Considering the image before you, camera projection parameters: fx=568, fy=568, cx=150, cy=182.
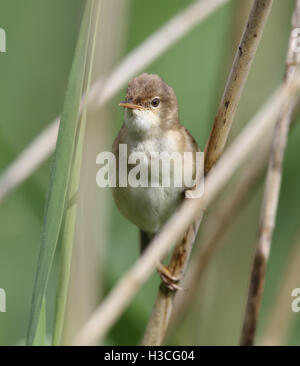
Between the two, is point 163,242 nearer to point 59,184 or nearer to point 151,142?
point 59,184

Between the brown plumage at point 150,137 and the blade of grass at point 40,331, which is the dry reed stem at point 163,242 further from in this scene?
the brown plumage at point 150,137

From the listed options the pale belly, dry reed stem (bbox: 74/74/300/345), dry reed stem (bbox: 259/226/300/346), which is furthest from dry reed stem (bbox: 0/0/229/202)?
dry reed stem (bbox: 259/226/300/346)

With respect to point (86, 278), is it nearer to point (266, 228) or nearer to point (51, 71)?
point (266, 228)

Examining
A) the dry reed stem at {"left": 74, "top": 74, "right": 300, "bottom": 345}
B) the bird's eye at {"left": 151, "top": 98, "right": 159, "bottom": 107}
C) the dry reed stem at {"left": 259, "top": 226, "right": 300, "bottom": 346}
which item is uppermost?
the bird's eye at {"left": 151, "top": 98, "right": 159, "bottom": 107}

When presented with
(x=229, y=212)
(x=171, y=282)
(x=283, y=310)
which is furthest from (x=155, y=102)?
(x=283, y=310)

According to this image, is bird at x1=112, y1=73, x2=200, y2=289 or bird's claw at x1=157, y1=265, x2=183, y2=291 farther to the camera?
bird at x1=112, y1=73, x2=200, y2=289

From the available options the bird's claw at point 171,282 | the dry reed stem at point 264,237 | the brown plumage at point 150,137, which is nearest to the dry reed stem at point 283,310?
the dry reed stem at point 264,237

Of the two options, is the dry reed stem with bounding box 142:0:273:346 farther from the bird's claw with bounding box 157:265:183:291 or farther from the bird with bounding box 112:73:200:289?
the bird with bounding box 112:73:200:289
